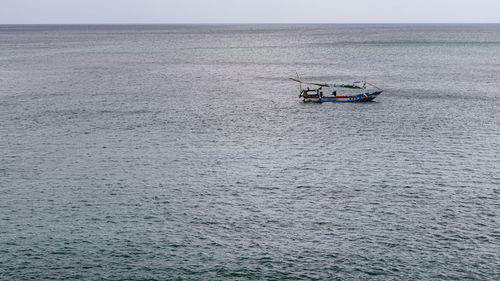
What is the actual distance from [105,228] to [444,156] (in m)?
41.3

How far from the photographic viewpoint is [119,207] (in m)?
47.6

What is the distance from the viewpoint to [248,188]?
52344 millimetres

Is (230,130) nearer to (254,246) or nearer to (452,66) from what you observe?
(254,246)

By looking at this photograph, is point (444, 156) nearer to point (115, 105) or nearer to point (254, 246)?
point (254, 246)

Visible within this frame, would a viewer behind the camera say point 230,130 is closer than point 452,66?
Yes

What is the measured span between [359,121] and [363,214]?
38960mm

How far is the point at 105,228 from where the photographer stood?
1690 inches

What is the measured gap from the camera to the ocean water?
37312 mm

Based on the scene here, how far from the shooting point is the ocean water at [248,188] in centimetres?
3731

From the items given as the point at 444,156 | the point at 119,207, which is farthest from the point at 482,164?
the point at 119,207

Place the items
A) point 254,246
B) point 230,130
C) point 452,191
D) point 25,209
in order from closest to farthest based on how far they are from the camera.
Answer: point 254,246 → point 25,209 → point 452,191 → point 230,130

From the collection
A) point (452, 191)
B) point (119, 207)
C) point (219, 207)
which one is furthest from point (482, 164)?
point (119, 207)

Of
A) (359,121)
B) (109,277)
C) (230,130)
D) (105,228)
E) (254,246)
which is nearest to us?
(109,277)

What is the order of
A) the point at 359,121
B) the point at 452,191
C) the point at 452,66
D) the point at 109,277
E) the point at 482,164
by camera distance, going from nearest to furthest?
the point at 109,277 → the point at 452,191 → the point at 482,164 → the point at 359,121 → the point at 452,66
